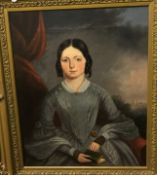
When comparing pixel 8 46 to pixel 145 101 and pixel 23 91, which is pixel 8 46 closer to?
pixel 23 91

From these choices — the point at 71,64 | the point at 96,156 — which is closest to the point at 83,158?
the point at 96,156

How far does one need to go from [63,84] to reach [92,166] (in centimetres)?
50

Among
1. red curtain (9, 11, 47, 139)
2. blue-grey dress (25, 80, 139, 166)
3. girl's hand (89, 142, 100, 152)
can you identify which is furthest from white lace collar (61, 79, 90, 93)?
girl's hand (89, 142, 100, 152)

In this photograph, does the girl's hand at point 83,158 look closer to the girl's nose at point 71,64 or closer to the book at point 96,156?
the book at point 96,156

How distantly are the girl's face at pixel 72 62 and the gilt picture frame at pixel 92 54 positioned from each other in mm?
54

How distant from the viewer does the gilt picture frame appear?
1.34m

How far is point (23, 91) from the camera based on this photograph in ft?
4.83

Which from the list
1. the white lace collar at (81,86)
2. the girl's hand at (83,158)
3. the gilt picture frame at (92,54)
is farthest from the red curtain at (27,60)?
the girl's hand at (83,158)

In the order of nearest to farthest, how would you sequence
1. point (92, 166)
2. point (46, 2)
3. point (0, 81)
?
point (46, 2) < point (0, 81) < point (92, 166)

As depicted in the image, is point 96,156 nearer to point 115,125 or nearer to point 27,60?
point 115,125

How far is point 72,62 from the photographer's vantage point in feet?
4.66

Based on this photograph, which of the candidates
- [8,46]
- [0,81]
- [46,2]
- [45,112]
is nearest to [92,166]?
[45,112]

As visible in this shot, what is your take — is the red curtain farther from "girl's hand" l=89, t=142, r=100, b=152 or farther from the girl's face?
"girl's hand" l=89, t=142, r=100, b=152

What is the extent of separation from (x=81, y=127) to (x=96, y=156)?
0.63 feet
